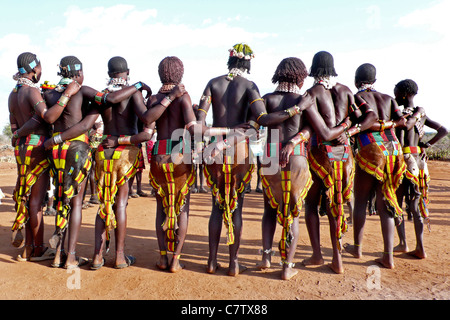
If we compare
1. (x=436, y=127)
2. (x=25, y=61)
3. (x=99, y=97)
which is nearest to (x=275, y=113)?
(x=99, y=97)

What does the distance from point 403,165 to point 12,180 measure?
43.8 ft

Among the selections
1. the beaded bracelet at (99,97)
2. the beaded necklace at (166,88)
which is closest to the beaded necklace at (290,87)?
the beaded necklace at (166,88)

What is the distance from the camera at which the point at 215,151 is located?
3666mm

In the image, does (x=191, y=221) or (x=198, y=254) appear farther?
(x=191, y=221)

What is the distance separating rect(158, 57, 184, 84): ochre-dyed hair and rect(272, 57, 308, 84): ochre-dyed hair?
1.15 metres

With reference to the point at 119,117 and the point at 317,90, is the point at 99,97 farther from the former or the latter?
the point at 317,90

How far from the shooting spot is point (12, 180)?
12.6m

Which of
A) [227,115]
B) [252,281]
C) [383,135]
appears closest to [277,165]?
[227,115]

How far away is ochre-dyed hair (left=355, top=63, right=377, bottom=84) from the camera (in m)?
4.30

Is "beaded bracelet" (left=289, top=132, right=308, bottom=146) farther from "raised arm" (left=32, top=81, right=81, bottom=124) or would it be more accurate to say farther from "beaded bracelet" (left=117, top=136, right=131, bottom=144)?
"raised arm" (left=32, top=81, right=81, bottom=124)

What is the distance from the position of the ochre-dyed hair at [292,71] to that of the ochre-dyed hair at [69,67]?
97.1 inches

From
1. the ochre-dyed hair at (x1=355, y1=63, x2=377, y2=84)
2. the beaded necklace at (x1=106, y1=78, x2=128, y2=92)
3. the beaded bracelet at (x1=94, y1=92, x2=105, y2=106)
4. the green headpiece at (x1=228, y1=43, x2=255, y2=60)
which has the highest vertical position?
the green headpiece at (x1=228, y1=43, x2=255, y2=60)

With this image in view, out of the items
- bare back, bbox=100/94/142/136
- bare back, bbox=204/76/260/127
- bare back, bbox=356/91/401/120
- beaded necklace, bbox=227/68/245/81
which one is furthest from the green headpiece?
bare back, bbox=356/91/401/120
